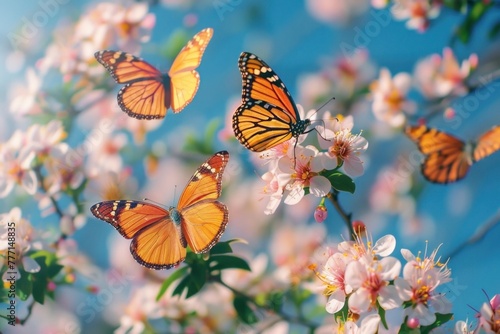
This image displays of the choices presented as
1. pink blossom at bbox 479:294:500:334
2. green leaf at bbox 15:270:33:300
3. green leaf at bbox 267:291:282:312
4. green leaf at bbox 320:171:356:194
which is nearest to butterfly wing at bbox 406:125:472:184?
green leaf at bbox 267:291:282:312

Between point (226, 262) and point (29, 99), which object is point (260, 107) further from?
point (29, 99)

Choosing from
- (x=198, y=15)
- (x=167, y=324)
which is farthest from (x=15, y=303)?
(x=198, y=15)

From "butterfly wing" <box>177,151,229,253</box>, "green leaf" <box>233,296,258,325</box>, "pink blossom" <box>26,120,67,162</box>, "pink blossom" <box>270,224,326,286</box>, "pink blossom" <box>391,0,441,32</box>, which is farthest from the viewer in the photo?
"pink blossom" <box>391,0,441,32</box>

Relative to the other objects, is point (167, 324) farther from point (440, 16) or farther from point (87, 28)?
point (440, 16)

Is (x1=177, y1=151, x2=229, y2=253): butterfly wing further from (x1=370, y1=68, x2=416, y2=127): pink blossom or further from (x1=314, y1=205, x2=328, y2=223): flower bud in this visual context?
(x1=370, y1=68, x2=416, y2=127): pink blossom

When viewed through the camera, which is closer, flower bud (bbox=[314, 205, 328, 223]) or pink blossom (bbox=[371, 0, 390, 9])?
flower bud (bbox=[314, 205, 328, 223])

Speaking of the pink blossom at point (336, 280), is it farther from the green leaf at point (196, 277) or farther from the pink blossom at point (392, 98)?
the pink blossom at point (392, 98)

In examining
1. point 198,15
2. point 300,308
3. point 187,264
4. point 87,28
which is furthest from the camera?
point 198,15

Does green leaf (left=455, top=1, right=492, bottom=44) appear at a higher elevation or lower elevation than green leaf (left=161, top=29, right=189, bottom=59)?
lower
